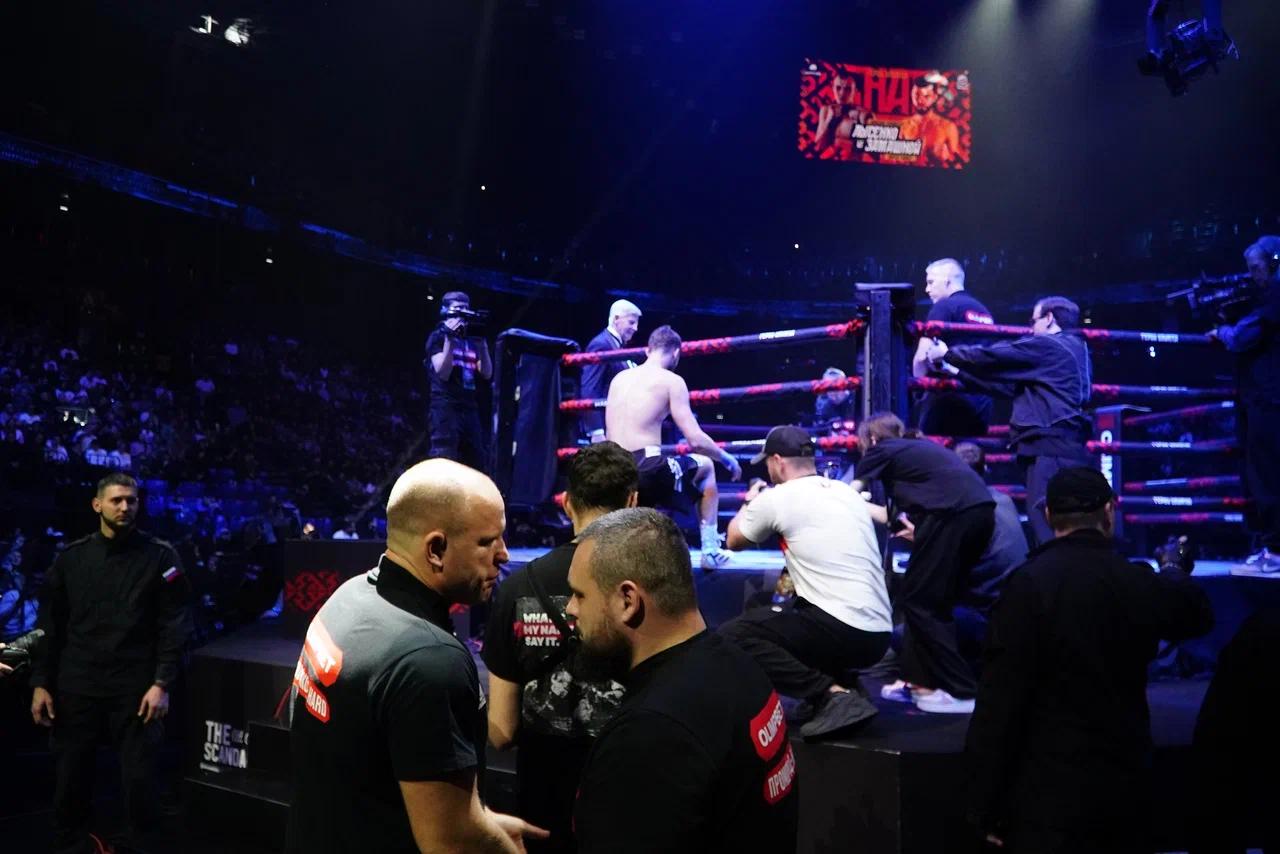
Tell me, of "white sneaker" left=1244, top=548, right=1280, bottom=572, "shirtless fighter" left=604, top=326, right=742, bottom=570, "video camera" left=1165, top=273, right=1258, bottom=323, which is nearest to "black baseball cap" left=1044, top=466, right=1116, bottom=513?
"shirtless fighter" left=604, top=326, right=742, bottom=570

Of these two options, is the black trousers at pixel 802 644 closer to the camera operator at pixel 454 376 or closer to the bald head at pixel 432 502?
the bald head at pixel 432 502

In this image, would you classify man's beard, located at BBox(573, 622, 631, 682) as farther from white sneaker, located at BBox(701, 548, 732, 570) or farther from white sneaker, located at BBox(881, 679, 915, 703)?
white sneaker, located at BBox(701, 548, 732, 570)

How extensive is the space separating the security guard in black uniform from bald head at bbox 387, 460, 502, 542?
133 inches

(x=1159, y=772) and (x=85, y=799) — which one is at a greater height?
(x=1159, y=772)

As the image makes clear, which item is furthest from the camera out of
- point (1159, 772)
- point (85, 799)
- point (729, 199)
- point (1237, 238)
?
point (729, 199)

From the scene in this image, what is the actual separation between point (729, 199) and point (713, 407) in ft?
14.4

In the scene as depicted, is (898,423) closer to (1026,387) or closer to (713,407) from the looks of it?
(1026,387)

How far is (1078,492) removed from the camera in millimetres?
2787

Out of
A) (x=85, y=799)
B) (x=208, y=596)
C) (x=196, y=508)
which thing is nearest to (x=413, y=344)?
(x=196, y=508)

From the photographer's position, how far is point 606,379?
20.9 feet

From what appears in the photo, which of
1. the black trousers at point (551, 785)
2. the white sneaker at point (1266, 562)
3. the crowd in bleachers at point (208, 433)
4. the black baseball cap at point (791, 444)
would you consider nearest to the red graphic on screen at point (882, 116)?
the crowd in bleachers at point (208, 433)

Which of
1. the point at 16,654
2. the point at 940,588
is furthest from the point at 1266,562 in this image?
the point at 16,654

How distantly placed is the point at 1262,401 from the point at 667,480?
10.6 feet

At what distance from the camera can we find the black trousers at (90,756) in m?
4.41
